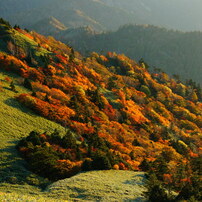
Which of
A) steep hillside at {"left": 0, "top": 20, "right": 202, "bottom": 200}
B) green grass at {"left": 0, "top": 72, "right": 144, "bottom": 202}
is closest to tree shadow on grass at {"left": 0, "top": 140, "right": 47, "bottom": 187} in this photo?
green grass at {"left": 0, "top": 72, "right": 144, "bottom": 202}

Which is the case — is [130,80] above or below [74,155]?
above

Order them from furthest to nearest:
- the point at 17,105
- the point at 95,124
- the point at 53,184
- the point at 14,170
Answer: the point at 95,124
the point at 17,105
the point at 14,170
the point at 53,184

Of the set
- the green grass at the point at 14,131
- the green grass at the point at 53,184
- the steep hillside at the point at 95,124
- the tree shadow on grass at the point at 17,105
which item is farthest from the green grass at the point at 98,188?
the tree shadow on grass at the point at 17,105

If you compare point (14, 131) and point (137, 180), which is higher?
point (137, 180)

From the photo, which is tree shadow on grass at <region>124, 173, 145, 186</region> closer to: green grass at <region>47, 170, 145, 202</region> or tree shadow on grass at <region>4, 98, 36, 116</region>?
green grass at <region>47, 170, 145, 202</region>

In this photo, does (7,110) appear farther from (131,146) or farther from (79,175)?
(131,146)

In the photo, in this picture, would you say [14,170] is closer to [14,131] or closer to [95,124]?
[14,131]

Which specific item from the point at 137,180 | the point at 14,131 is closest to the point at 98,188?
the point at 137,180

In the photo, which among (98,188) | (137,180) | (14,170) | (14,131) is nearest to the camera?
(98,188)

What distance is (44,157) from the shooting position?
37625 millimetres

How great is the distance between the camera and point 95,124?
74875 millimetres

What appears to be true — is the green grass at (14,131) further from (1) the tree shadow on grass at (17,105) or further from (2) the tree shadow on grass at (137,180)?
(2) the tree shadow on grass at (137,180)

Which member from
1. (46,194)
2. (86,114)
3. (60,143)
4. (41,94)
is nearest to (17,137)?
(60,143)

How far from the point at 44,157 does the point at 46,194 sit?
28.4ft
